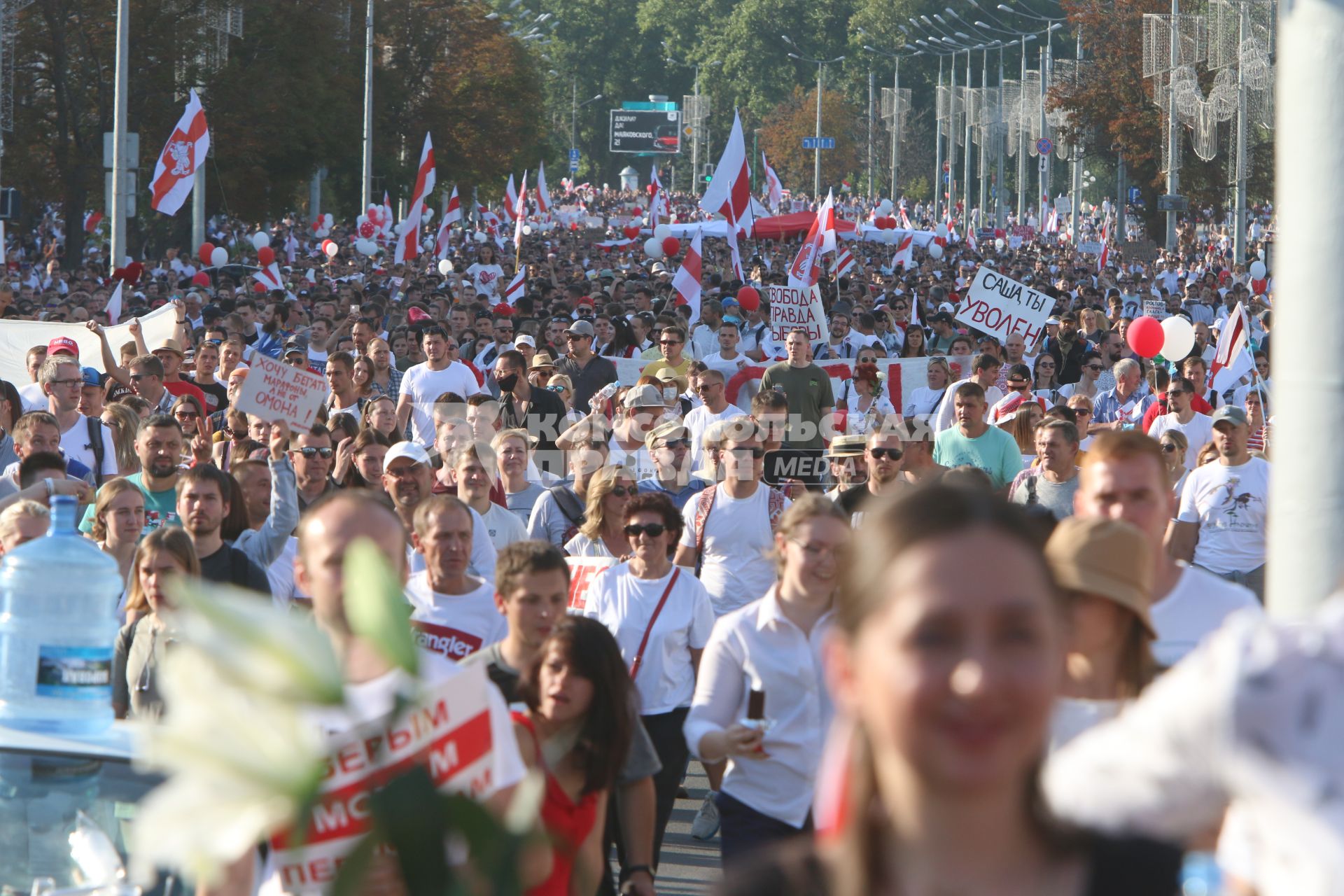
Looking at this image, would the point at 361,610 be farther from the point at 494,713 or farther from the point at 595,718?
the point at 595,718

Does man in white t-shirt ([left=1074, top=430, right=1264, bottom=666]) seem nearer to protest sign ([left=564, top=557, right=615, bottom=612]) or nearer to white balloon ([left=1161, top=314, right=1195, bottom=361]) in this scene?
protest sign ([left=564, top=557, right=615, bottom=612])

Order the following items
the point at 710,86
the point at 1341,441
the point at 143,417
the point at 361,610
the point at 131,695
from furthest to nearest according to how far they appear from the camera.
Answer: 1. the point at 710,86
2. the point at 143,417
3. the point at 131,695
4. the point at 1341,441
5. the point at 361,610

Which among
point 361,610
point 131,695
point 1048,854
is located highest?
point 361,610

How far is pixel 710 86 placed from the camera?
128 meters

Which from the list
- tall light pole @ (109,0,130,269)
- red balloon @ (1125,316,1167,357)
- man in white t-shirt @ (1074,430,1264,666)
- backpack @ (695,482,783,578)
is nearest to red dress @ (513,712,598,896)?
man in white t-shirt @ (1074,430,1264,666)

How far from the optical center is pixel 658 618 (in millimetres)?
6742

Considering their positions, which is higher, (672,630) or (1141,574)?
(1141,574)

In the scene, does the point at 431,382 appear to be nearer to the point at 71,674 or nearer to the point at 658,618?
the point at 658,618

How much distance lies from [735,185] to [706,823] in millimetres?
16140

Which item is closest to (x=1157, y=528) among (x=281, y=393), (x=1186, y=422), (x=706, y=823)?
(x=706, y=823)

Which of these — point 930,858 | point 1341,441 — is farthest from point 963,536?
point 1341,441

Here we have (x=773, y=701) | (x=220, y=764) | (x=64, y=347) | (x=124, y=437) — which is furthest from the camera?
(x=64, y=347)

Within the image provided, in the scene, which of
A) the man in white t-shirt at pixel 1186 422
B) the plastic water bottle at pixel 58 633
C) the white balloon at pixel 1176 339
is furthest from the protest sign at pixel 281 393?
the white balloon at pixel 1176 339

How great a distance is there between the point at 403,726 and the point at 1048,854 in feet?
2.91
